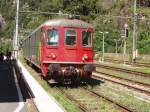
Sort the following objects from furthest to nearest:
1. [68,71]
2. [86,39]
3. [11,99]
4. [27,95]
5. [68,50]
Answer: [86,39] → [68,50] → [68,71] → [27,95] → [11,99]

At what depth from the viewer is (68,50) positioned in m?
20.5

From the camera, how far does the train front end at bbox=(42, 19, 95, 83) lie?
20281 millimetres

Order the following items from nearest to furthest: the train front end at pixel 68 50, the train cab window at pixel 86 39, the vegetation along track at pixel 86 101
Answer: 1. the vegetation along track at pixel 86 101
2. the train front end at pixel 68 50
3. the train cab window at pixel 86 39

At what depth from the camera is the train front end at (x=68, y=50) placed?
2028 centimetres

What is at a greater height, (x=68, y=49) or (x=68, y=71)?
(x=68, y=49)

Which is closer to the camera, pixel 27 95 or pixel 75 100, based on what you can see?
pixel 75 100

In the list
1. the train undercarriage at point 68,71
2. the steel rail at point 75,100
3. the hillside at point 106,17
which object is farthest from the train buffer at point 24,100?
the hillside at point 106,17

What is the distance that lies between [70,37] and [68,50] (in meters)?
0.63

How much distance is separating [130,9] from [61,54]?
68.4 m

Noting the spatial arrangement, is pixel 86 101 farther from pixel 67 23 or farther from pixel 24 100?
pixel 67 23

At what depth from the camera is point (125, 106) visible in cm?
1483

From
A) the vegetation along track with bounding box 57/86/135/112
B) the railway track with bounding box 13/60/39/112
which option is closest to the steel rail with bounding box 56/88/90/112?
the vegetation along track with bounding box 57/86/135/112

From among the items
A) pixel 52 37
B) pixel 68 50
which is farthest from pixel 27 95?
pixel 52 37

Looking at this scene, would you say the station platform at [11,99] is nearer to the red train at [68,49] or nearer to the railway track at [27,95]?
the railway track at [27,95]
